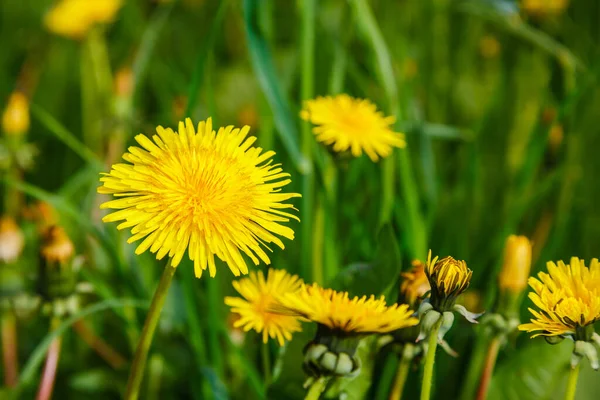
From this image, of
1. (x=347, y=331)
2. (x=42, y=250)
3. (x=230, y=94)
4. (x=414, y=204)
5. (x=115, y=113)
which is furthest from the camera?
(x=230, y=94)

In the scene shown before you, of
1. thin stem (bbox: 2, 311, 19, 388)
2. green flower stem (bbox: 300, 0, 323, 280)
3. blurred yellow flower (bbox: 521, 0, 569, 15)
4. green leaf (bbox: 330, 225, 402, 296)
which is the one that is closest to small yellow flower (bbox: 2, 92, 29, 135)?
thin stem (bbox: 2, 311, 19, 388)

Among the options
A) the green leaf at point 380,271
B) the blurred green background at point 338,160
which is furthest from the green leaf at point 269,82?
the green leaf at point 380,271

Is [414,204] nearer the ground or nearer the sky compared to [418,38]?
nearer the ground

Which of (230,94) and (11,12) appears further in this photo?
(11,12)

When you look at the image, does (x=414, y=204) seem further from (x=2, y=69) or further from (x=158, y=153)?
(x=2, y=69)

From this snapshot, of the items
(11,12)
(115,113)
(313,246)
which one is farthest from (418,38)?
(11,12)

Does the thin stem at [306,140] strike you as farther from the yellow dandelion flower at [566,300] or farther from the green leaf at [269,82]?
the yellow dandelion flower at [566,300]

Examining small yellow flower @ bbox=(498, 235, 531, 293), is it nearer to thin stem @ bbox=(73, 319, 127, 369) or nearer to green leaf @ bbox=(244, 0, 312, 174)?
green leaf @ bbox=(244, 0, 312, 174)
